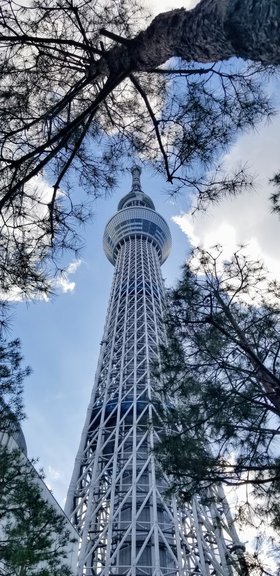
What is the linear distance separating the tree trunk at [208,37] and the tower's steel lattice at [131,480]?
428 cm

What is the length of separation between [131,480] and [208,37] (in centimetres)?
1803

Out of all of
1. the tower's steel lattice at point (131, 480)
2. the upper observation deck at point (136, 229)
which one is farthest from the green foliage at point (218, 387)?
the upper observation deck at point (136, 229)

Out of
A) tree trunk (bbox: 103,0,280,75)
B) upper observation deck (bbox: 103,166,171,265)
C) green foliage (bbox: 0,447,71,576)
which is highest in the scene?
upper observation deck (bbox: 103,166,171,265)

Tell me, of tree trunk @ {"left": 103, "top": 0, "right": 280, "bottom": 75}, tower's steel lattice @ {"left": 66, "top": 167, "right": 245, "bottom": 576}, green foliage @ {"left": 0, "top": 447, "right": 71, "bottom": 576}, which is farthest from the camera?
tower's steel lattice @ {"left": 66, "top": 167, "right": 245, "bottom": 576}

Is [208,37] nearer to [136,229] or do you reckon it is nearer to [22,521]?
[22,521]

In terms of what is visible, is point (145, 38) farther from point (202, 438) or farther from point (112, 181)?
point (202, 438)

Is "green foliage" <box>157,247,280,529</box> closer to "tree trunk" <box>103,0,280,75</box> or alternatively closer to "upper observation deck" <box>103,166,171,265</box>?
"tree trunk" <box>103,0,280,75</box>

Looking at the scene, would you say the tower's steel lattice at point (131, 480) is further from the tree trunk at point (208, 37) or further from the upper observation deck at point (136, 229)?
the upper observation deck at point (136, 229)

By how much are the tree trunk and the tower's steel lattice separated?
14.0ft

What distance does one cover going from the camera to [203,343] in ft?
17.0

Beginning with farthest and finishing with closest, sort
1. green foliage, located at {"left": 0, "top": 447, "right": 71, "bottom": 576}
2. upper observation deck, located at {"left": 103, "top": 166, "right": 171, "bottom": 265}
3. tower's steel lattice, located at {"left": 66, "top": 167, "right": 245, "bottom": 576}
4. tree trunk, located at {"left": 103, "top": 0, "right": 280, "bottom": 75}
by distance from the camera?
upper observation deck, located at {"left": 103, "top": 166, "right": 171, "bottom": 265}, tower's steel lattice, located at {"left": 66, "top": 167, "right": 245, "bottom": 576}, green foliage, located at {"left": 0, "top": 447, "right": 71, "bottom": 576}, tree trunk, located at {"left": 103, "top": 0, "right": 280, "bottom": 75}

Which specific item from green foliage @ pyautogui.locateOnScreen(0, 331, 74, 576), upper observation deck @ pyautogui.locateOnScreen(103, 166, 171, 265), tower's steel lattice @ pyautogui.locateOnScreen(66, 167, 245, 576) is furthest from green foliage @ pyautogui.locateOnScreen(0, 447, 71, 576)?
upper observation deck @ pyautogui.locateOnScreen(103, 166, 171, 265)

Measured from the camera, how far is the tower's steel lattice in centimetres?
1355

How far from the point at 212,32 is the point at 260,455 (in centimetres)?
A: 389
